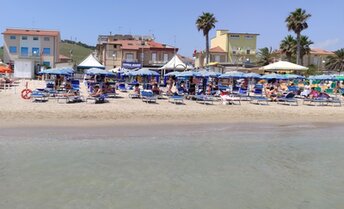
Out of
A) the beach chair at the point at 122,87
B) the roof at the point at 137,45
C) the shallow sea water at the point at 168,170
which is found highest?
the roof at the point at 137,45

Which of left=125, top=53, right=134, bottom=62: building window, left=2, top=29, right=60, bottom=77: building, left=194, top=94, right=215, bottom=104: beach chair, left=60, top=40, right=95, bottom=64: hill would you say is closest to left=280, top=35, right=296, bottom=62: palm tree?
left=125, top=53, right=134, bottom=62: building window

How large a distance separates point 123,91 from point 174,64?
5.03 metres

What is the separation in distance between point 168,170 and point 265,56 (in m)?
63.2

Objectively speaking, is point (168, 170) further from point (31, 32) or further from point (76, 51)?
point (76, 51)

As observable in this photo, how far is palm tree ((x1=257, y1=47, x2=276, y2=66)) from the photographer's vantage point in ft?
224

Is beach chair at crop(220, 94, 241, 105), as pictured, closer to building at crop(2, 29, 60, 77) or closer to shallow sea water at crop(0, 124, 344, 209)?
shallow sea water at crop(0, 124, 344, 209)

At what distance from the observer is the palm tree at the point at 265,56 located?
68.1 metres

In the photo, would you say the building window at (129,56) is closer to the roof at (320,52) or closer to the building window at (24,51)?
the building window at (24,51)

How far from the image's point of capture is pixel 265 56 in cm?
7012

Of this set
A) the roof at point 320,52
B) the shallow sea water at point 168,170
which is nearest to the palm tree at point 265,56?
the roof at point 320,52

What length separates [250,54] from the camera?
74875mm

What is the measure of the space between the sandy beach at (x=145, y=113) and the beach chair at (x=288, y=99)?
811mm

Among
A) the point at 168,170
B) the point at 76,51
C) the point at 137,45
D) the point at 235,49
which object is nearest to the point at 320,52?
the point at 235,49

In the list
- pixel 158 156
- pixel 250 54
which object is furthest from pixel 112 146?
pixel 250 54
